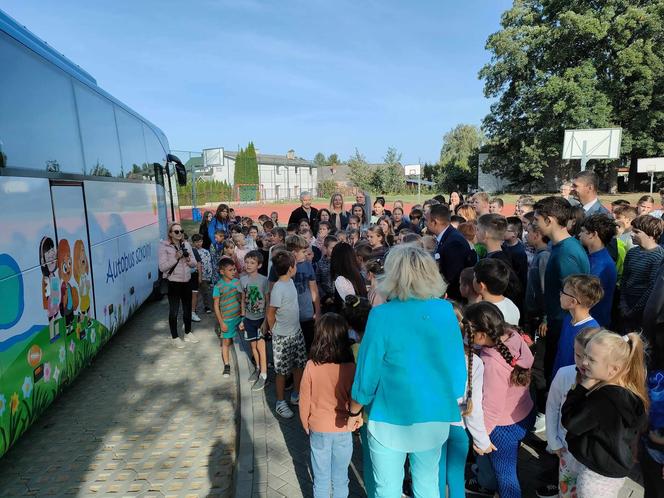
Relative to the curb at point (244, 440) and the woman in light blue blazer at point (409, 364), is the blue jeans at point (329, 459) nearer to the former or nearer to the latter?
the woman in light blue blazer at point (409, 364)

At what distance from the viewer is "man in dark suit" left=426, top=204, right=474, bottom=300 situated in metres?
4.70

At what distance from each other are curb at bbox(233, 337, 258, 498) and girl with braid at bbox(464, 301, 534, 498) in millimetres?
1852

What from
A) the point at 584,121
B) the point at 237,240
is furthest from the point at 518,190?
the point at 237,240

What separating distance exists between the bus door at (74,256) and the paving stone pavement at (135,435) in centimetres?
90

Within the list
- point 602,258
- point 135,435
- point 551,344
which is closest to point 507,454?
point 551,344

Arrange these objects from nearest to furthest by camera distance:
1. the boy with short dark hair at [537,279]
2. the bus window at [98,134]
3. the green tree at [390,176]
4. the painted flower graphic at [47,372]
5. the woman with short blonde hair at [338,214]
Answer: the painted flower graphic at [47,372], the boy with short dark hair at [537,279], the bus window at [98,134], the woman with short blonde hair at [338,214], the green tree at [390,176]

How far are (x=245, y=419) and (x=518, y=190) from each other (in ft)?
131

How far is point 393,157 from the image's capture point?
42.6 meters

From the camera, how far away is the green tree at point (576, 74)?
28891 millimetres

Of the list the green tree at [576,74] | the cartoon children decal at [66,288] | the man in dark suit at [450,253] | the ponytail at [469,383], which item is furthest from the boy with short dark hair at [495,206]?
the green tree at [576,74]

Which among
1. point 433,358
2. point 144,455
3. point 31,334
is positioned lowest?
point 144,455

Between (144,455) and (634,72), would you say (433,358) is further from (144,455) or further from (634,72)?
(634,72)

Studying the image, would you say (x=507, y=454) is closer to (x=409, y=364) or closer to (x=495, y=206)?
(x=409, y=364)

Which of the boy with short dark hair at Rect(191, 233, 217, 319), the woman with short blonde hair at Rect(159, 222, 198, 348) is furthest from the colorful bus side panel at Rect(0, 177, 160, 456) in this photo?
the boy with short dark hair at Rect(191, 233, 217, 319)
